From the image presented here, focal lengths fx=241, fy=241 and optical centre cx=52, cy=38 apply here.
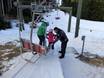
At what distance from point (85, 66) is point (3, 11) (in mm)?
14154

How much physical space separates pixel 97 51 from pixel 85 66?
101 inches

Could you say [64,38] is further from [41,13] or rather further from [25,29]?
[25,29]

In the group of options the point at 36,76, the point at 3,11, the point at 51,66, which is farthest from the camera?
the point at 3,11

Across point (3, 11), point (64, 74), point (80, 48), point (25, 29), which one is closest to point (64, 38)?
point (64, 74)

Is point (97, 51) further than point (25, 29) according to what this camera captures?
No

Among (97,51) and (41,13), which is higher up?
(41,13)

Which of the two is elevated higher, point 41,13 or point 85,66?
point 41,13

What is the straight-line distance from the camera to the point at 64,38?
10812 millimetres

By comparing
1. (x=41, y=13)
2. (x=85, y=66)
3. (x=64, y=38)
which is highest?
(x=41, y=13)

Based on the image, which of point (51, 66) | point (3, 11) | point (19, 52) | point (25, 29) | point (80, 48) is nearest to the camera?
point (51, 66)

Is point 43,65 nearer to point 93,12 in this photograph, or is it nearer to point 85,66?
point 85,66

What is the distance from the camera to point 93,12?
2767 cm

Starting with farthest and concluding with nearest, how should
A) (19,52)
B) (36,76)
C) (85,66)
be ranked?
(19,52) < (85,66) < (36,76)

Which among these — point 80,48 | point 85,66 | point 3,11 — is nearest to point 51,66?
point 85,66
